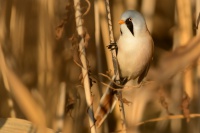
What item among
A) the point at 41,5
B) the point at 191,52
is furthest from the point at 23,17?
the point at 191,52

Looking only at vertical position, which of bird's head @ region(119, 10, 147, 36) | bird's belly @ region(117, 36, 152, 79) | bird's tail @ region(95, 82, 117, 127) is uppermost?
bird's head @ region(119, 10, 147, 36)

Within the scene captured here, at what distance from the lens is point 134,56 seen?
1.39 meters

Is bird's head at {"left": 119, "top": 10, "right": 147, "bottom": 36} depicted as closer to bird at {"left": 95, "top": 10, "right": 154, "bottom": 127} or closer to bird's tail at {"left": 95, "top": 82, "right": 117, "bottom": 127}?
bird at {"left": 95, "top": 10, "right": 154, "bottom": 127}

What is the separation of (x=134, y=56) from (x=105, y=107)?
0.86 ft

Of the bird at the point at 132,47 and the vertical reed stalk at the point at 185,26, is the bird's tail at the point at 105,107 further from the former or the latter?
the vertical reed stalk at the point at 185,26

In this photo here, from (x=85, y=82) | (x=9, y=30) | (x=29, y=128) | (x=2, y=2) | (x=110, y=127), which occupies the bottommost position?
(x=110, y=127)

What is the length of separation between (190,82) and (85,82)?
1.50 feet

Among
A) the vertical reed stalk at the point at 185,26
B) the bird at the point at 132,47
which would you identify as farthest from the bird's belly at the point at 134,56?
the vertical reed stalk at the point at 185,26

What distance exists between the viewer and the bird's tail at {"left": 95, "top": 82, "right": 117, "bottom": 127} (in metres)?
1.17

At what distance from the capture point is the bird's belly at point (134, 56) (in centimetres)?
136

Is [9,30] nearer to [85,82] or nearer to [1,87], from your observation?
[1,87]

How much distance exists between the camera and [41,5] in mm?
1312

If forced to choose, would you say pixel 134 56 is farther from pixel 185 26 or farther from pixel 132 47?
pixel 185 26

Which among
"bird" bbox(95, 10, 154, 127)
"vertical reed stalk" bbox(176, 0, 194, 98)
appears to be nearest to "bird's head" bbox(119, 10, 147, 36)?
"bird" bbox(95, 10, 154, 127)
